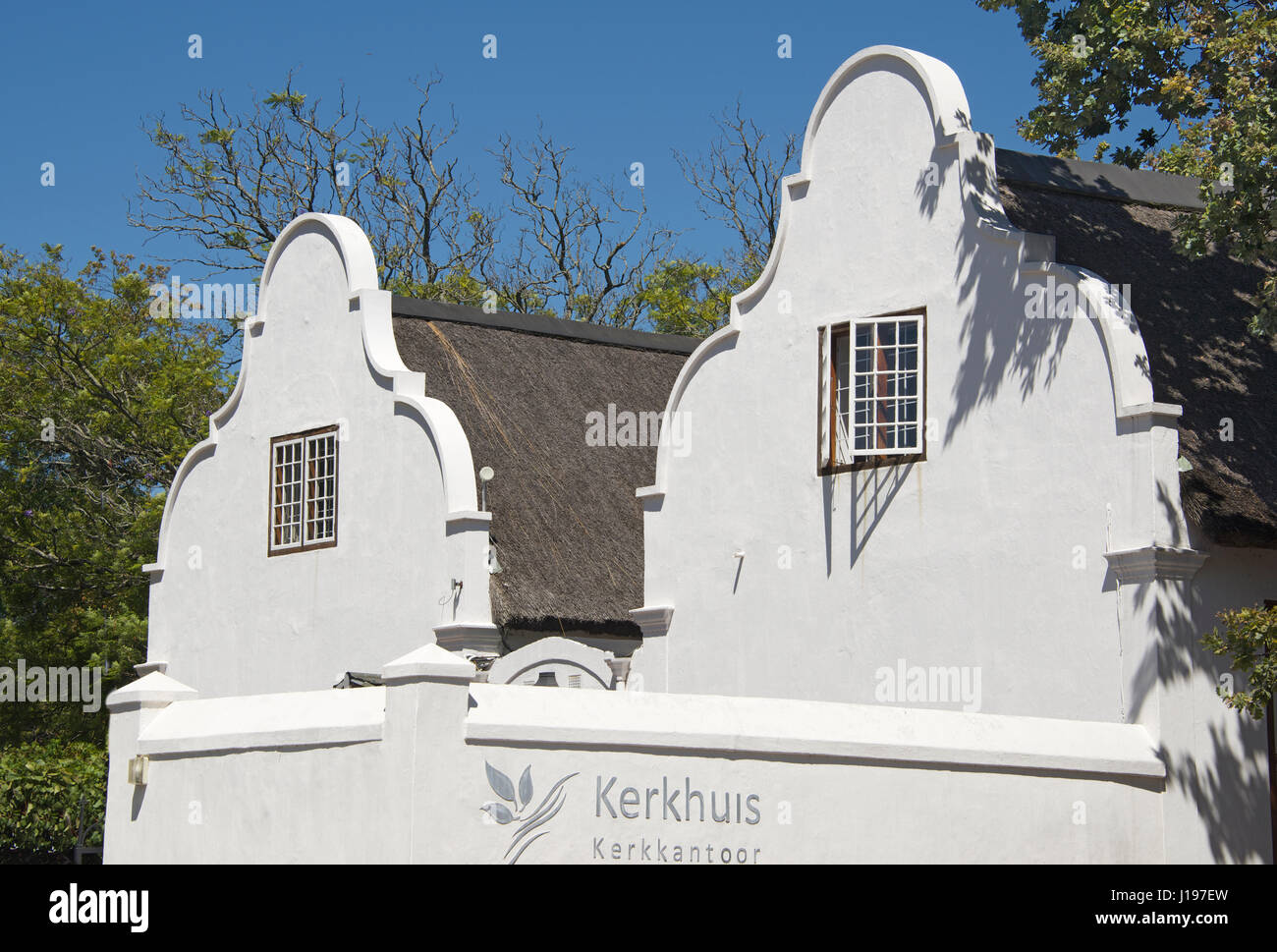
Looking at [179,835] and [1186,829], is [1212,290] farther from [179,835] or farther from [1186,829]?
[179,835]

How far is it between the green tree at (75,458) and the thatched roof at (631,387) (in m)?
8.91

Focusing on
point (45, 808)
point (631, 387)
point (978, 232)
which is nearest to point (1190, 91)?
point (978, 232)

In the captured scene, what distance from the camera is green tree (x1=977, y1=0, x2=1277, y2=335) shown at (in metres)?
16.5

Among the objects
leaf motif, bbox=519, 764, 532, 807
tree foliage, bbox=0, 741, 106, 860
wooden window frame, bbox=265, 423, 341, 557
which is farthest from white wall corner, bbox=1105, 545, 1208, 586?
tree foliage, bbox=0, 741, 106, 860

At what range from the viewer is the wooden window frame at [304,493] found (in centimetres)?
2423

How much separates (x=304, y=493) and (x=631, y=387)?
6.04 metres

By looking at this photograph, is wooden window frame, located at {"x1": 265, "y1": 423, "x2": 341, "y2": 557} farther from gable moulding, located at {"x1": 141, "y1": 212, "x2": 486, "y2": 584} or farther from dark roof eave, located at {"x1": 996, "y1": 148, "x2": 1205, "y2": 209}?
dark roof eave, located at {"x1": 996, "y1": 148, "x2": 1205, "y2": 209}

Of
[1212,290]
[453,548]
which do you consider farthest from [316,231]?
[1212,290]

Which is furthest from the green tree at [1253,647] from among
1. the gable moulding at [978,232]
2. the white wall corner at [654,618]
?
the white wall corner at [654,618]

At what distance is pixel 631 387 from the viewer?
2853cm

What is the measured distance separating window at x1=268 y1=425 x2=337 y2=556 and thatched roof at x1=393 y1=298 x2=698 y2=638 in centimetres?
172

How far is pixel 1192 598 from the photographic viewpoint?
17188 mm

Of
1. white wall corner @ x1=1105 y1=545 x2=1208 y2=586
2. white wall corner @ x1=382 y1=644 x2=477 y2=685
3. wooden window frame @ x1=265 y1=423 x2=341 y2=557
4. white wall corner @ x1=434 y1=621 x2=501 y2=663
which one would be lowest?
white wall corner @ x1=434 y1=621 x2=501 y2=663

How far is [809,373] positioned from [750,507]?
1.74 m
